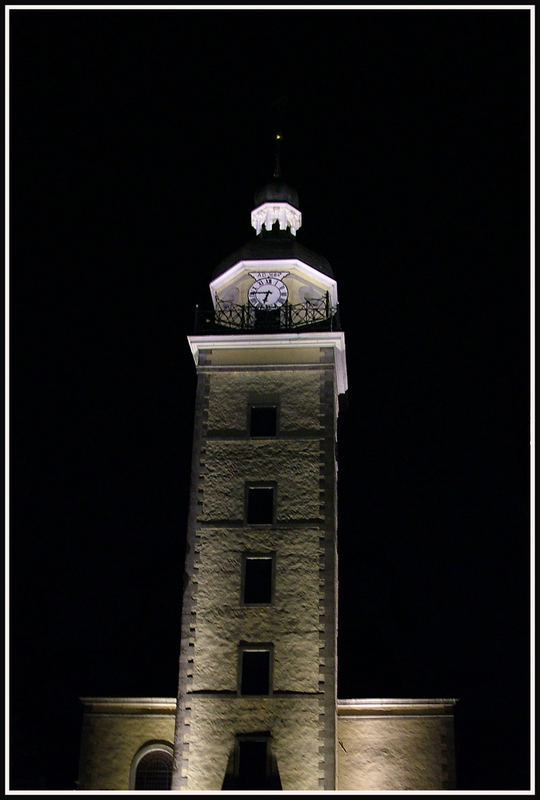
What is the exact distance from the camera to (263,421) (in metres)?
27.8

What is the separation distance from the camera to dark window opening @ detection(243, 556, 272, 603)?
Answer: 25.6 metres

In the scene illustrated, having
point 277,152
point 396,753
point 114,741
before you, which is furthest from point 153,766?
point 277,152

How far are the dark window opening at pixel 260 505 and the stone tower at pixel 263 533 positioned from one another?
0.03 m

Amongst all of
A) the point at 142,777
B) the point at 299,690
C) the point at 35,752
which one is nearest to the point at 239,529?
the point at 299,690

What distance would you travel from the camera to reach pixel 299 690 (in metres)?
24.4

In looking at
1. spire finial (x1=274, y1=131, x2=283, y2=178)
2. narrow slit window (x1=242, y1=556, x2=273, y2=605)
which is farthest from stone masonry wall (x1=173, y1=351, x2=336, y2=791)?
spire finial (x1=274, y1=131, x2=283, y2=178)

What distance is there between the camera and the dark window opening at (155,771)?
2627 centimetres

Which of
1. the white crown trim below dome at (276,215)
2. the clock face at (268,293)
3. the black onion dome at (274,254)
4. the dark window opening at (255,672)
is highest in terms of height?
the white crown trim below dome at (276,215)

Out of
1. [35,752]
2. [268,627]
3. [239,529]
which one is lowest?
[35,752]

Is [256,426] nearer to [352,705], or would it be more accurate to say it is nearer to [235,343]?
[235,343]

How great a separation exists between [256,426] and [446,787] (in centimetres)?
1040

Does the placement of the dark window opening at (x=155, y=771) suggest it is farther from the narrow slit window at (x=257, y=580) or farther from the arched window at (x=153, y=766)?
the narrow slit window at (x=257, y=580)

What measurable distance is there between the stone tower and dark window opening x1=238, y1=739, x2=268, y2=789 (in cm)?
2

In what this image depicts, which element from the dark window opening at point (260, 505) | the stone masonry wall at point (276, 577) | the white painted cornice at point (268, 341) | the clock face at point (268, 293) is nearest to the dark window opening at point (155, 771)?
the stone masonry wall at point (276, 577)
